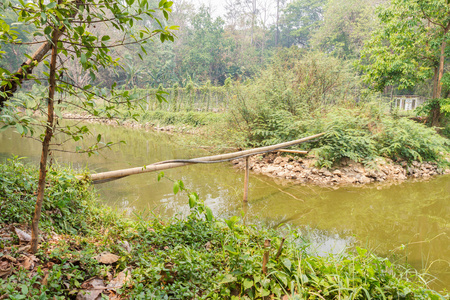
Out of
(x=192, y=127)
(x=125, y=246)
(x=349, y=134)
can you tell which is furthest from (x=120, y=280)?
(x=192, y=127)

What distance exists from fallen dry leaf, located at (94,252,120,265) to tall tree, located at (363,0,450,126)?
470 inches

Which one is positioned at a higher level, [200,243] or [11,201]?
[11,201]

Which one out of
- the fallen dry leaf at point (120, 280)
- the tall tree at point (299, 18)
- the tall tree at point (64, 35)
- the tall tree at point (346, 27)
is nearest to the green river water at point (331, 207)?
the fallen dry leaf at point (120, 280)

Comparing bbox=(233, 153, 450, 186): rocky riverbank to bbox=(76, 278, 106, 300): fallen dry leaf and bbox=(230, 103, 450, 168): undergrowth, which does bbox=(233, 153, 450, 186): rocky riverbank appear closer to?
bbox=(230, 103, 450, 168): undergrowth

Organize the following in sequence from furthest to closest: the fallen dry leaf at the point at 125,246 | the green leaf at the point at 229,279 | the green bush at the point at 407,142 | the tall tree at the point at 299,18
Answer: the tall tree at the point at 299,18 < the green bush at the point at 407,142 < the fallen dry leaf at the point at 125,246 < the green leaf at the point at 229,279

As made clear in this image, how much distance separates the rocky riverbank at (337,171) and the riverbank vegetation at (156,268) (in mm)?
4043

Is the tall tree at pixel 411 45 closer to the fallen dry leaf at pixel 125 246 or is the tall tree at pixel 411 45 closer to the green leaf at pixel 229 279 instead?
the green leaf at pixel 229 279

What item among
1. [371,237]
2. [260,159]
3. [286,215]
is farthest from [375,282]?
[260,159]

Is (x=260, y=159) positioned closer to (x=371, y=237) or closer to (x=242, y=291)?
(x=371, y=237)

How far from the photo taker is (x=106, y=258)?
170cm

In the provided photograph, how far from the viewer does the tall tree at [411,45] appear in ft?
32.4

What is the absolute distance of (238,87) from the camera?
→ 7691 millimetres

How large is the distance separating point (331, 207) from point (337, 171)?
1.79 metres

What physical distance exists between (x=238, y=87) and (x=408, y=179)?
487 cm
